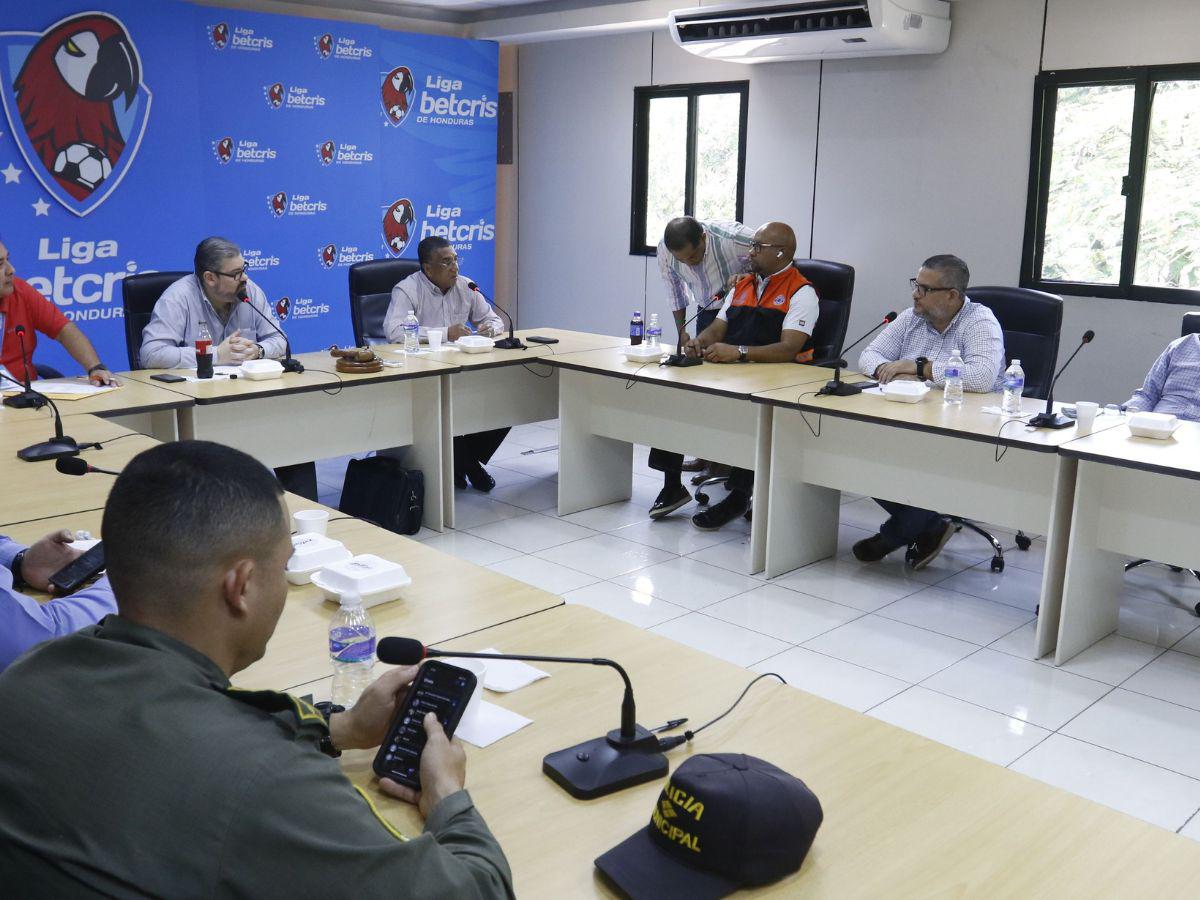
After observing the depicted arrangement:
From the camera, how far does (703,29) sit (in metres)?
5.96

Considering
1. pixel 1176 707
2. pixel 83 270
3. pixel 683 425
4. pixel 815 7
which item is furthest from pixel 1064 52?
pixel 83 270

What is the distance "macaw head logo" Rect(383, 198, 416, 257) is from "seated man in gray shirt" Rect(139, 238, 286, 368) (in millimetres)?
2452

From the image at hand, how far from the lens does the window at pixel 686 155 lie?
21.7 feet

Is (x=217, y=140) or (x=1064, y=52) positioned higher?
(x=1064, y=52)

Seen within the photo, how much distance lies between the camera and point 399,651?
61.3 inches

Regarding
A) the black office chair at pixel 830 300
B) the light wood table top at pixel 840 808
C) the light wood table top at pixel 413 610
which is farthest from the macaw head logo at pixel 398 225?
the light wood table top at pixel 840 808

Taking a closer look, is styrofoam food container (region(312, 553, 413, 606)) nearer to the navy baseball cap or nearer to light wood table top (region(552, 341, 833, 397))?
the navy baseball cap

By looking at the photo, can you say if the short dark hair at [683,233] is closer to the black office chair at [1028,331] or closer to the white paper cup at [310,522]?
the black office chair at [1028,331]

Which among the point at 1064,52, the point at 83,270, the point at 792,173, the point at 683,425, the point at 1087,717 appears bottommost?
the point at 1087,717

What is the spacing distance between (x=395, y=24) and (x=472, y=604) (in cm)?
618

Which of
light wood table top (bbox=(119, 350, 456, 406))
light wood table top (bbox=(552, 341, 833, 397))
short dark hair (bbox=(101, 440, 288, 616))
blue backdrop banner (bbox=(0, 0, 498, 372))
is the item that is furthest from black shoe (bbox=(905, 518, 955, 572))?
blue backdrop banner (bbox=(0, 0, 498, 372))

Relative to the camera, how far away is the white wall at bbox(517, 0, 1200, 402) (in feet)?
16.7

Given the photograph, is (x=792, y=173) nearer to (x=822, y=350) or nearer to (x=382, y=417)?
(x=822, y=350)

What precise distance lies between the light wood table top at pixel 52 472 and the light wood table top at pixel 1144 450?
107 inches
